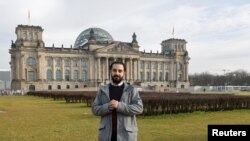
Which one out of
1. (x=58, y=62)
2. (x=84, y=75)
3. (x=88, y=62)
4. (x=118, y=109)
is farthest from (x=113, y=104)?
(x=84, y=75)

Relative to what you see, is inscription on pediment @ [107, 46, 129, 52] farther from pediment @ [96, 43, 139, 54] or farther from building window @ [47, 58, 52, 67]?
building window @ [47, 58, 52, 67]

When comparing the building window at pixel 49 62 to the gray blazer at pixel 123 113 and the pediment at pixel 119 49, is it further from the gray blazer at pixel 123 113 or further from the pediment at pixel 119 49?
the gray blazer at pixel 123 113

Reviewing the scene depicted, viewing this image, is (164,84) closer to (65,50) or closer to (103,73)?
(103,73)

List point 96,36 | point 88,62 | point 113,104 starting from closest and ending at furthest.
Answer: point 113,104
point 88,62
point 96,36

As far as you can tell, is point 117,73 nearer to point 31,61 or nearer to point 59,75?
point 31,61

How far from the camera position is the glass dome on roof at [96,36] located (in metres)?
131

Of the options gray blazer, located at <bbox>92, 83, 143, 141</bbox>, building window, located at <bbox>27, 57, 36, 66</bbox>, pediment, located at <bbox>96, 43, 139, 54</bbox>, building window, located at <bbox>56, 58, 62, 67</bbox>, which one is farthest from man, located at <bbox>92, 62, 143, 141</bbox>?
pediment, located at <bbox>96, 43, 139, 54</bbox>

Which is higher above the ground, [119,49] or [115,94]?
[119,49]

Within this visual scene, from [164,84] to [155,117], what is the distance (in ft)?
372

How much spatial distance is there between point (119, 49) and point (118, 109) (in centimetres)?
11400

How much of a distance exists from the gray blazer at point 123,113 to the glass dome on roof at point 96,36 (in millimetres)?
122367

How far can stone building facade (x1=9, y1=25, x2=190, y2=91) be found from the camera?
106 meters

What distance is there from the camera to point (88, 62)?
118000 millimetres

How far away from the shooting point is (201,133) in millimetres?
15109
